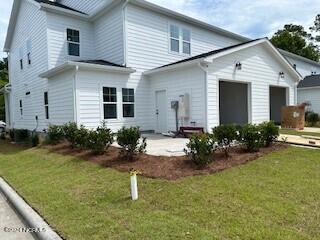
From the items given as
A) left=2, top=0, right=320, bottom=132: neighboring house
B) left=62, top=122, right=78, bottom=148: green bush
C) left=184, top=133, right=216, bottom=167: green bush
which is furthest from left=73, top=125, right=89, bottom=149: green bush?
left=184, top=133, right=216, bottom=167: green bush

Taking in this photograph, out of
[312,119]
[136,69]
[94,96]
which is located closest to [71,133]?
[94,96]

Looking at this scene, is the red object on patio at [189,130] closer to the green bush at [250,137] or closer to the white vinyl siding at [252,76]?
the white vinyl siding at [252,76]

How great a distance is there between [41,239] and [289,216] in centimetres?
349

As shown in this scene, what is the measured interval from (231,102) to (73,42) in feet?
35.0

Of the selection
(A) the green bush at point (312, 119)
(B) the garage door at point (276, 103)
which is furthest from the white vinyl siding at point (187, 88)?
(A) the green bush at point (312, 119)

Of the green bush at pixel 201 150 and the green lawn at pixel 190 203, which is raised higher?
the green bush at pixel 201 150

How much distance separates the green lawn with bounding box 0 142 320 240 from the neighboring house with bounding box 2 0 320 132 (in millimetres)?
5892

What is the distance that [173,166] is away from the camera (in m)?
7.24

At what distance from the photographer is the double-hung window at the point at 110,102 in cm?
1409

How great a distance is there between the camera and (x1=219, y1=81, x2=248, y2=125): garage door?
20.1 meters

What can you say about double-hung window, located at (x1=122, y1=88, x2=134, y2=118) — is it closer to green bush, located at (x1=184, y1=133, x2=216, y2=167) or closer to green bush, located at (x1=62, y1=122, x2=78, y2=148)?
green bush, located at (x1=62, y1=122, x2=78, y2=148)

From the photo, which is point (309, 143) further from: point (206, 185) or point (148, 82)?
point (148, 82)

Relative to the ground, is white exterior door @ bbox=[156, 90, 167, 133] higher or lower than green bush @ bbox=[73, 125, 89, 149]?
higher

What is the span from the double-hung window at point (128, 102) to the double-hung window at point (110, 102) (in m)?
0.55
